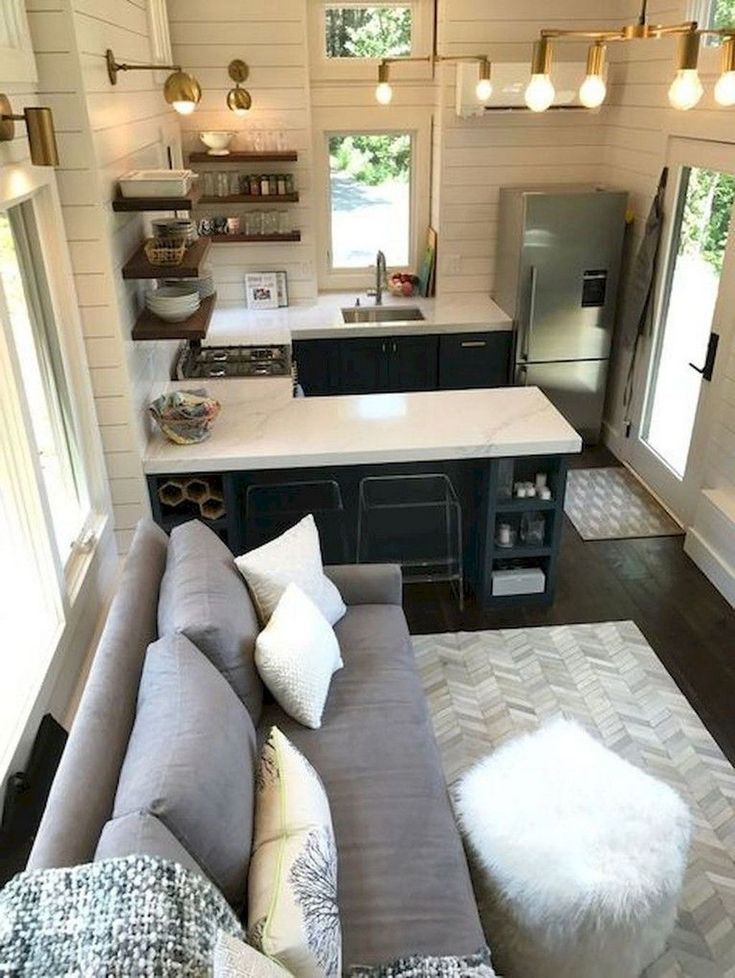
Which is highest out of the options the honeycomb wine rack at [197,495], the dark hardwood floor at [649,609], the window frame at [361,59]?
the window frame at [361,59]

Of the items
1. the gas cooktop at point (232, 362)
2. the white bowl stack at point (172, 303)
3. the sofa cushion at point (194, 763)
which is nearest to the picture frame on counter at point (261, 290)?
the gas cooktop at point (232, 362)

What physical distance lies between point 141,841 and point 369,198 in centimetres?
477

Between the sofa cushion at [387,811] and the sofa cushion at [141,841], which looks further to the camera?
the sofa cushion at [387,811]

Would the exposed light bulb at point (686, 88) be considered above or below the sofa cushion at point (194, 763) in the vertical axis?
above

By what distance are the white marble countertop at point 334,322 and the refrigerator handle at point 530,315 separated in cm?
13

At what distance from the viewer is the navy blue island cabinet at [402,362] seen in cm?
485

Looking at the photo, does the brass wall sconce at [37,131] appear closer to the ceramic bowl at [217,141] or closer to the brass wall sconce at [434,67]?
the brass wall sconce at [434,67]

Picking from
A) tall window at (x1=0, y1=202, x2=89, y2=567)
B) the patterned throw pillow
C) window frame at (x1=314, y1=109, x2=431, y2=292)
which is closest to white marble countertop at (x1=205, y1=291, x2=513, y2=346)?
window frame at (x1=314, y1=109, x2=431, y2=292)

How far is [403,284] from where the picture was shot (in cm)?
535

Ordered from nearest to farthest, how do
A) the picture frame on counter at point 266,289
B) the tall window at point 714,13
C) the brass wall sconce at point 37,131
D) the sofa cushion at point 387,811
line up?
the sofa cushion at point 387,811, the brass wall sconce at point 37,131, the tall window at point 714,13, the picture frame on counter at point 266,289

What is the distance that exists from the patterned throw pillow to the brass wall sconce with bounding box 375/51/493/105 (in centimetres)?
263

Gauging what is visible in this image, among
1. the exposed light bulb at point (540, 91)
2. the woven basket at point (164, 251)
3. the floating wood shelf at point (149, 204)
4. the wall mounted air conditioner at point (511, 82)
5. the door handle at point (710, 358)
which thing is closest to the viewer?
the exposed light bulb at point (540, 91)

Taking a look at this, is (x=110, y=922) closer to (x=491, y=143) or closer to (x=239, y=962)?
(x=239, y=962)

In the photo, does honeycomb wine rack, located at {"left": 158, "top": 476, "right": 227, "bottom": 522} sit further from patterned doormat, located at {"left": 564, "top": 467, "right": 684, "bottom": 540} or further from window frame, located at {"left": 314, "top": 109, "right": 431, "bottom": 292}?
window frame, located at {"left": 314, "top": 109, "right": 431, "bottom": 292}
